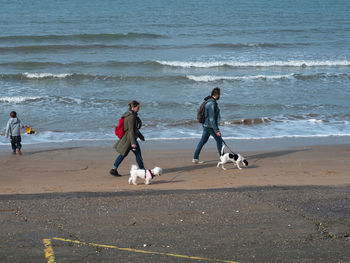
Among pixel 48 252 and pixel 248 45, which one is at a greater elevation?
pixel 248 45

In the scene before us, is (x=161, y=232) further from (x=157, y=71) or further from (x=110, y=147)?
(x=157, y=71)

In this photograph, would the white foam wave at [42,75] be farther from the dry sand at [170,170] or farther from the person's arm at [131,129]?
the person's arm at [131,129]

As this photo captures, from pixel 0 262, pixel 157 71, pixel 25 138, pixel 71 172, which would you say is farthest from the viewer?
pixel 157 71

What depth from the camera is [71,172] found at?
10.7 meters

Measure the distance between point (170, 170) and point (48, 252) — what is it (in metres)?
5.02

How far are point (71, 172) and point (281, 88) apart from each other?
42.7 feet

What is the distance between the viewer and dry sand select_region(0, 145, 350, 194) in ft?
30.7

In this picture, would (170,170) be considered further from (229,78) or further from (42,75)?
(42,75)

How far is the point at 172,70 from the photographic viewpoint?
84.7ft

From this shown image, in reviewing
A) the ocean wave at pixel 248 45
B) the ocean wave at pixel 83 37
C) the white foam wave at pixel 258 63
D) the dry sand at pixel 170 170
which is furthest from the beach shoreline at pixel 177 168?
the ocean wave at pixel 83 37

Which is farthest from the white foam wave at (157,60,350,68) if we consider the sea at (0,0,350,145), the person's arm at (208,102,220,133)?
the person's arm at (208,102,220,133)

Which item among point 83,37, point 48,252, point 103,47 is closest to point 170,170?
point 48,252

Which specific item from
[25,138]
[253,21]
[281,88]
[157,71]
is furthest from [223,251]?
[253,21]

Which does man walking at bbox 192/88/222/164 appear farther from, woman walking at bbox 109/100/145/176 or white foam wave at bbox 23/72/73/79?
white foam wave at bbox 23/72/73/79
